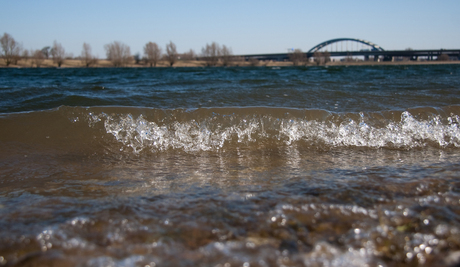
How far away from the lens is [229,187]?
2.44m

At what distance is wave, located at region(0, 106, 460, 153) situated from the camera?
4227mm

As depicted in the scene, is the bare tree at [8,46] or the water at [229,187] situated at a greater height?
the bare tree at [8,46]

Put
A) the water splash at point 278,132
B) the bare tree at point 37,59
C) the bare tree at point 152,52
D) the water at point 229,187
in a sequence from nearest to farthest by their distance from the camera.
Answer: the water at point 229,187
the water splash at point 278,132
the bare tree at point 37,59
the bare tree at point 152,52

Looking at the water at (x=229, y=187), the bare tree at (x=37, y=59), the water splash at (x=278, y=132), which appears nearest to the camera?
the water at (x=229, y=187)

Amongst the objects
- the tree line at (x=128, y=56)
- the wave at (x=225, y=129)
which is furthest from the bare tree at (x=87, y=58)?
the wave at (x=225, y=129)

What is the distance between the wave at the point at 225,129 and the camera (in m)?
4.23

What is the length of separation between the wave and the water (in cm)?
3

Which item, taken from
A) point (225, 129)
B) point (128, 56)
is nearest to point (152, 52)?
point (128, 56)

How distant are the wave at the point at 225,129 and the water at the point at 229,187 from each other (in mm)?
26

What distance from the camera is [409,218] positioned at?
174 cm

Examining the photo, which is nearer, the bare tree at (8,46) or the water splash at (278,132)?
the water splash at (278,132)

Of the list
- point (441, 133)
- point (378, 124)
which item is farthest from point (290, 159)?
point (441, 133)

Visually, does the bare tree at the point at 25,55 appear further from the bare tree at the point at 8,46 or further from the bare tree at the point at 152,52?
the bare tree at the point at 152,52

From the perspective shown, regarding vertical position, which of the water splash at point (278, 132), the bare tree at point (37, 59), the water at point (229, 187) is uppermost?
the bare tree at point (37, 59)
